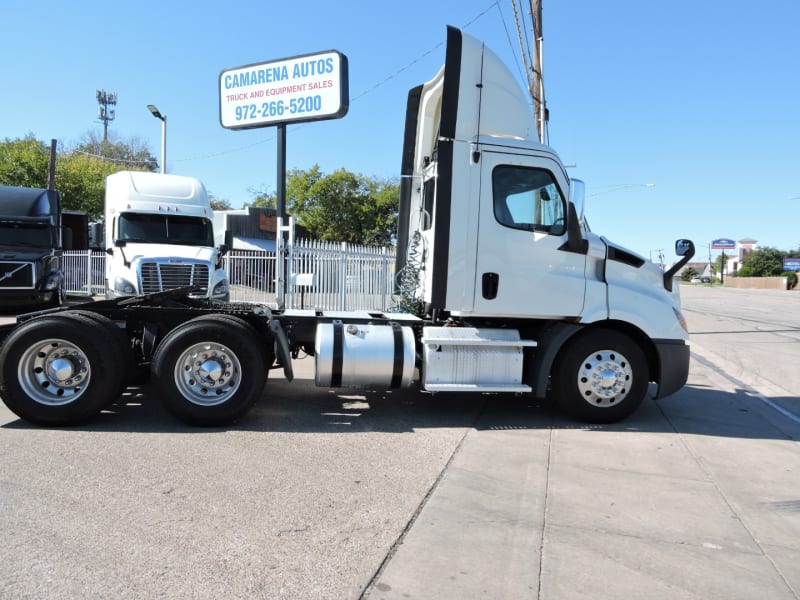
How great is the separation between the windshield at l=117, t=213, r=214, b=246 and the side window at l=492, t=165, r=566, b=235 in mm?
8951

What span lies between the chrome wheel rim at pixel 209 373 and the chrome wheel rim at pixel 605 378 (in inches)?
143

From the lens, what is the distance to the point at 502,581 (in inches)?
124

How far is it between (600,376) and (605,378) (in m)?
0.06

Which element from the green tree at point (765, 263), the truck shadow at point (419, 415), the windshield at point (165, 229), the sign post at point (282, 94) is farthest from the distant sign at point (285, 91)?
the green tree at point (765, 263)

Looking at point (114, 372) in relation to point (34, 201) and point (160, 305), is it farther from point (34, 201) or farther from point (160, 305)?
point (34, 201)

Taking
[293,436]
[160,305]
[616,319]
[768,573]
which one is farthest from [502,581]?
[160,305]

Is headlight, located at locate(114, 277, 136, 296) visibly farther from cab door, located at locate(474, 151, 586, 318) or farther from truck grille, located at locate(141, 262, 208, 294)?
cab door, located at locate(474, 151, 586, 318)

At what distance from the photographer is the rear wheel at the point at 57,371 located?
5.61 m

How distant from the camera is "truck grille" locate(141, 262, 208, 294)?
39.2ft

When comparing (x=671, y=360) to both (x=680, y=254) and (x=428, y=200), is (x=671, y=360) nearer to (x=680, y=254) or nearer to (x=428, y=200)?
(x=680, y=254)

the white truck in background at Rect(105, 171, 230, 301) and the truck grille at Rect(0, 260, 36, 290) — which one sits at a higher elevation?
the white truck in background at Rect(105, 171, 230, 301)

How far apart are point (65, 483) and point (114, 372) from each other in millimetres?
1588

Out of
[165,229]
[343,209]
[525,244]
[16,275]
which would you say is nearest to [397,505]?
[525,244]

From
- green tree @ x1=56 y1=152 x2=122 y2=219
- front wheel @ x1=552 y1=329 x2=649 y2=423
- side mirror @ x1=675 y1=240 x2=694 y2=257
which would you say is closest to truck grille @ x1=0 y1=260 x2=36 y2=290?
front wheel @ x1=552 y1=329 x2=649 y2=423
